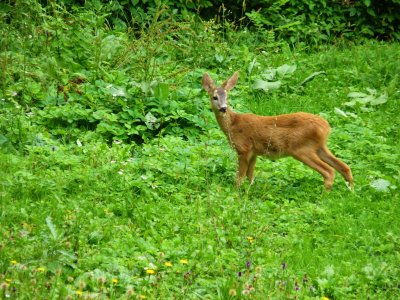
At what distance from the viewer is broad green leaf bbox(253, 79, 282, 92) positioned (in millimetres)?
10789

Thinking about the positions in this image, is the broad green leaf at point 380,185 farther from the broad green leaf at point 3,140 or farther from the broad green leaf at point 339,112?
the broad green leaf at point 3,140

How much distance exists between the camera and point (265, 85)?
35.5 ft

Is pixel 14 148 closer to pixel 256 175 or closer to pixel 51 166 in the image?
pixel 51 166

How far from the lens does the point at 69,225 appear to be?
607cm

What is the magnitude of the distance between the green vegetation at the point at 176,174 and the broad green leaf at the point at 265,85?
0.02m

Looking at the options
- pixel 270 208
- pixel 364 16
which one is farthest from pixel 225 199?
pixel 364 16

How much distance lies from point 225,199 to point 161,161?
111cm

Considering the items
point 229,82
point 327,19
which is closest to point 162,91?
point 229,82

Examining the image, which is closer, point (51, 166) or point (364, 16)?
point (51, 166)

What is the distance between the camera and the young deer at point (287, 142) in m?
8.05

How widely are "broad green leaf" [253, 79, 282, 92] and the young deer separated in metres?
2.35

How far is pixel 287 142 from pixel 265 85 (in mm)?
2828

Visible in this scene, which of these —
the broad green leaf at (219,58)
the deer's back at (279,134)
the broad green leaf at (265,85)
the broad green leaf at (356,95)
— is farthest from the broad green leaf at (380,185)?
the broad green leaf at (219,58)

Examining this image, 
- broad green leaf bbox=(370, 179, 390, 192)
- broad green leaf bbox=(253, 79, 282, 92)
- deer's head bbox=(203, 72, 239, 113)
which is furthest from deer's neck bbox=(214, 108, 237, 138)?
broad green leaf bbox=(253, 79, 282, 92)
